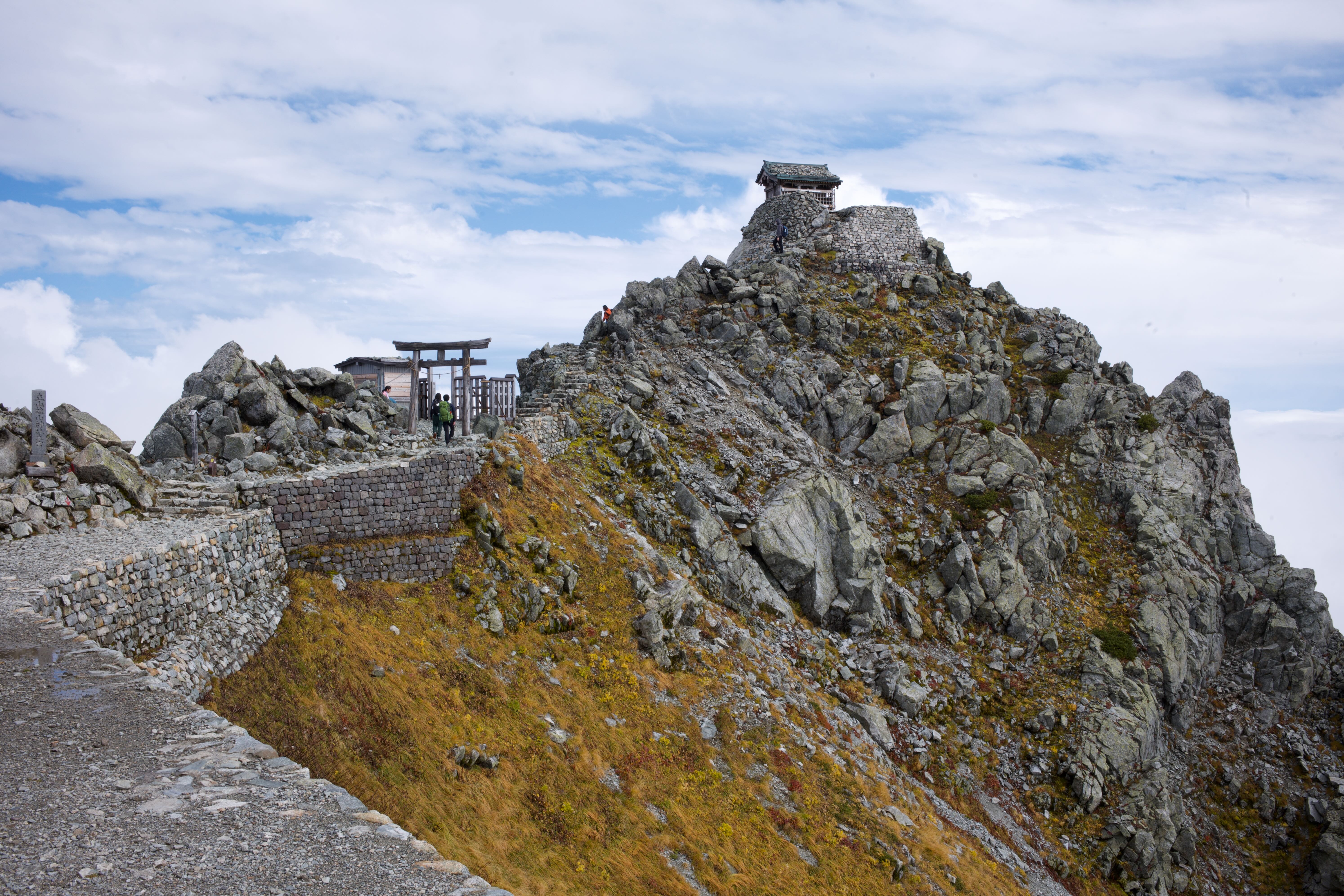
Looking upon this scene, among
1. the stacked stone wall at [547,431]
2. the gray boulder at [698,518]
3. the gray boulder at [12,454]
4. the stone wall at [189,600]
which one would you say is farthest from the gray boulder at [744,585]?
the gray boulder at [12,454]

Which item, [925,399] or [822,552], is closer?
[822,552]

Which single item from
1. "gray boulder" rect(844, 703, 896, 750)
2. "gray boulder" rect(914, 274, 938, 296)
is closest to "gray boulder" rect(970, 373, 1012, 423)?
"gray boulder" rect(914, 274, 938, 296)

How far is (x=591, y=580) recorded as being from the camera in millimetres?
28594

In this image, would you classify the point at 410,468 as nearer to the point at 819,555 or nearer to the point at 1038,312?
the point at 819,555

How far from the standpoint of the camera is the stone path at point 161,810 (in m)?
8.69

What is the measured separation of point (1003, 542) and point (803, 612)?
13.1 m

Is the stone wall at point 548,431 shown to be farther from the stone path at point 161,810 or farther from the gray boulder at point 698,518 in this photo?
the stone path at point 161,810

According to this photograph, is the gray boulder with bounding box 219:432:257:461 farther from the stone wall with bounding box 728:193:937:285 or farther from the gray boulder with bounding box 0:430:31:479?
the stone wall with bounding box 728:193:937:285

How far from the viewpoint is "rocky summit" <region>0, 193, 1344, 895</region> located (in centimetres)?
2020

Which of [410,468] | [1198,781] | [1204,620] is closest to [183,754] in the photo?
[410,468]

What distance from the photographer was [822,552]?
1486 inches

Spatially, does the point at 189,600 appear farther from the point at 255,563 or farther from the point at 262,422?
the point at 262,422

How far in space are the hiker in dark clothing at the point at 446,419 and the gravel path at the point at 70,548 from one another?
39.5 feet

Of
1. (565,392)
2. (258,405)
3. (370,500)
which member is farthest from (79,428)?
(565,392)
